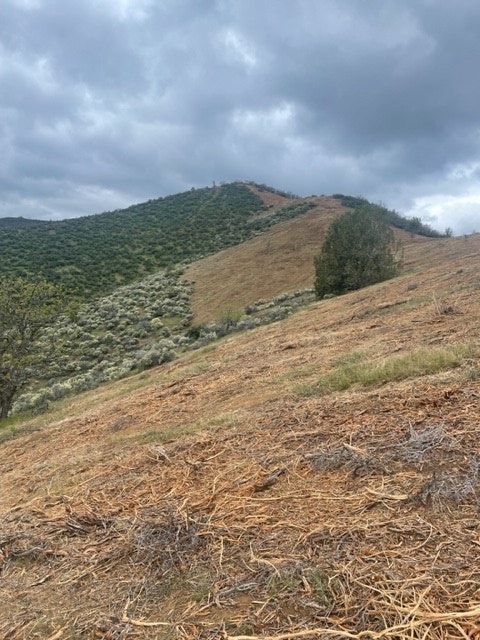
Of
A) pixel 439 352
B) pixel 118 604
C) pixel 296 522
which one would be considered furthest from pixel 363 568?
pixel 439 352

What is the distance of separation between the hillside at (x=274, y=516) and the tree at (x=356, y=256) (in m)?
15.7

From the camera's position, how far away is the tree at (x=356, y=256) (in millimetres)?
22797

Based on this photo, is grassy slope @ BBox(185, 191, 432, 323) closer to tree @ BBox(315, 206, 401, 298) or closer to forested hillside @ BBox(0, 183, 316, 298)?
tree @ BBox(315, 206, 401, 298)

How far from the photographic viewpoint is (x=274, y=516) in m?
3.50

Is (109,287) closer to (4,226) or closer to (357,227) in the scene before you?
(357,227)

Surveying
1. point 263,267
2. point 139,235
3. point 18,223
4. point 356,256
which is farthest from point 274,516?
point 18,223

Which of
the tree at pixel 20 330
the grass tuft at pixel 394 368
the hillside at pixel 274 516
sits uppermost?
the tree at pixel 20 330

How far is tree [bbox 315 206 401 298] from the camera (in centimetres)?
2280

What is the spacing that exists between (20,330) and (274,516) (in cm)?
1495

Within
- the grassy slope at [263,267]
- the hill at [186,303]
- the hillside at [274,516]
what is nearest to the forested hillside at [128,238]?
the hill at [186,303]

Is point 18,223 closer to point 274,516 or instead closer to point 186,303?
point 186,303

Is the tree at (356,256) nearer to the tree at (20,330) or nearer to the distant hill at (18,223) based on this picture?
the tree at (20,330)

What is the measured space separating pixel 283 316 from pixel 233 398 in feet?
37.5

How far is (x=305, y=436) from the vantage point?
15.5ft
